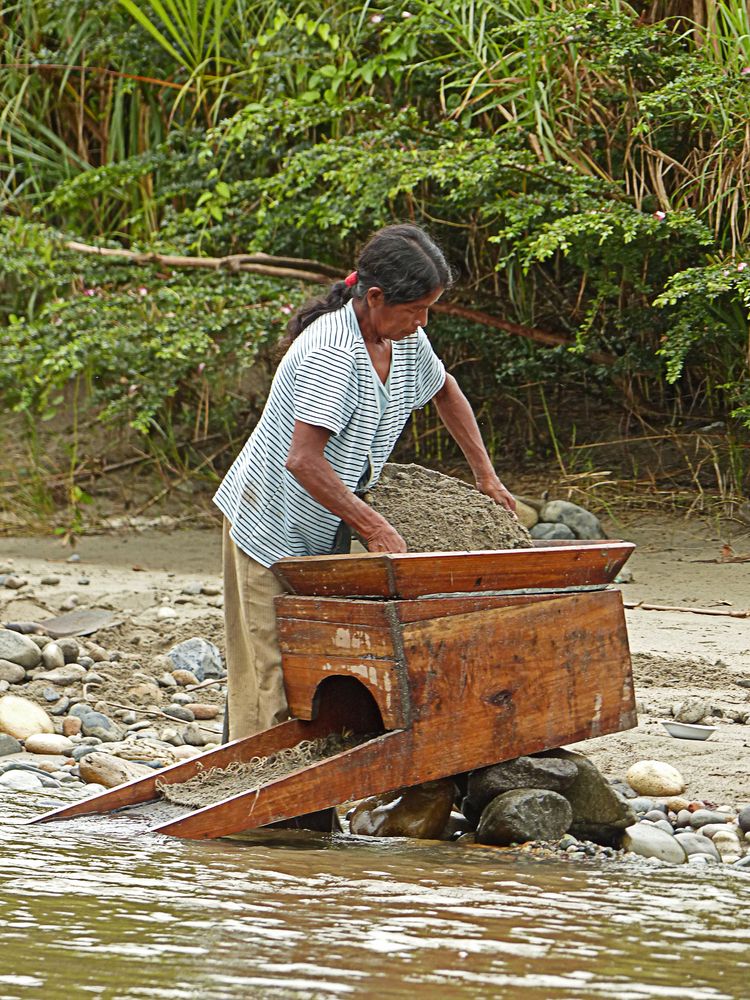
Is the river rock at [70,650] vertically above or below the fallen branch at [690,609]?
below

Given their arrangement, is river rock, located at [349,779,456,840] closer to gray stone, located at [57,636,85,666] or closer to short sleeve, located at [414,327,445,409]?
short sleeve, located at [414,327,445,409]

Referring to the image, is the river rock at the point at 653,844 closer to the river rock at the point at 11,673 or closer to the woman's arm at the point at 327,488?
the woman's arm at the point at 327,488

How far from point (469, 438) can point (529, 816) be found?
1.13 metres

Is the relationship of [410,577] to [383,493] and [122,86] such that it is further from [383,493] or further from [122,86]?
[122,86]

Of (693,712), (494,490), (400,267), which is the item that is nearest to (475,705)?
(494,490)

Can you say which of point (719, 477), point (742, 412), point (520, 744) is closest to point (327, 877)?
point (520, 744)

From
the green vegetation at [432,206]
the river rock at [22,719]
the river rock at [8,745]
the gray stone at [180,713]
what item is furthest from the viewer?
the green vegetation at [432,206]

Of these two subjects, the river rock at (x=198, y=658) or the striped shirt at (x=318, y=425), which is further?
the river rock at (x=198, y=658)

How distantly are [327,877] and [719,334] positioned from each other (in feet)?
13.8

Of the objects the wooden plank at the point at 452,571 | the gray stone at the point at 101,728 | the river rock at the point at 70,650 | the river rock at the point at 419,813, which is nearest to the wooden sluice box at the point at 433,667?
the wooden plank at the point at 452,571

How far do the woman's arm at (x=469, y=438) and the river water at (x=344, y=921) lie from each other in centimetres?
102

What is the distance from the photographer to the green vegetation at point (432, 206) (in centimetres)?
664

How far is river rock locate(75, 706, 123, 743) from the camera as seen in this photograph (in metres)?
4.94

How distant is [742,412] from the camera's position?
6461 millimetres
